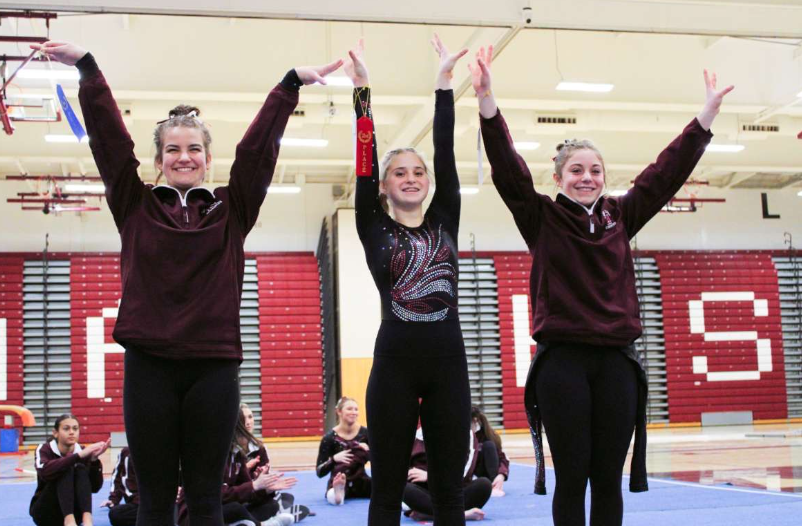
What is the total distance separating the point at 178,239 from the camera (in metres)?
2.56

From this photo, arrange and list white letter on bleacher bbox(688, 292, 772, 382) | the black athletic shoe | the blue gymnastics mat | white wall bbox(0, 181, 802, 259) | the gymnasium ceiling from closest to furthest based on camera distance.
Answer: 1. the blue gymnastics mat
2. the black athletic shoe
3. the gymnasium ceiling
4. white wall bbox(0, 181, 802, 259)
5. white letter on bleacher bbox(688, 292, 772, 382)

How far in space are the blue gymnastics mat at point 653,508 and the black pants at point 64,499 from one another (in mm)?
712

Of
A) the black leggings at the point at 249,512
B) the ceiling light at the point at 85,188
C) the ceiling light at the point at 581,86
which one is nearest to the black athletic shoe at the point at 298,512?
the black leggings at the point at 249,512

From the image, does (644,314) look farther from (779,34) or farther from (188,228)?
(188,228)

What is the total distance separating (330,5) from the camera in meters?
9.37

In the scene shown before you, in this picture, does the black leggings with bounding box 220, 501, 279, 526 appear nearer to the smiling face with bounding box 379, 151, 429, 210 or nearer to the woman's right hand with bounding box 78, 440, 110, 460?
the woman's right hand with bounding box 78, 440, 110, 460

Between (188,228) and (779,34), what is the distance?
998cm

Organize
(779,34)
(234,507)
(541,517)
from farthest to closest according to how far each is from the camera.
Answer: (779,34) → (541,517) → (234,507)

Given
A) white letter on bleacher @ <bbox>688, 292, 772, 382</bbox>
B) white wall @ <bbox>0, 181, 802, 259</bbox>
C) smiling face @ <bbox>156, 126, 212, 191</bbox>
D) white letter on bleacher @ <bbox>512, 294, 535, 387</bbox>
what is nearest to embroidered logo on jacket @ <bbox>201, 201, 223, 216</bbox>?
smiling face @ <bbox>156, 126, 212, 191</bbox>

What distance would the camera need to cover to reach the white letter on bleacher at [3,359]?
17.3 m

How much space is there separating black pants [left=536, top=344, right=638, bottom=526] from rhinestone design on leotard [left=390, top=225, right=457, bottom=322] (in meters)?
0.45

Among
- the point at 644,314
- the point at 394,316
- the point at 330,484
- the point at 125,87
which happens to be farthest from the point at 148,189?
the point at 644,314

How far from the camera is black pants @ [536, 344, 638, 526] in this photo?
2.85m

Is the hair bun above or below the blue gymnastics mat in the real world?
above
